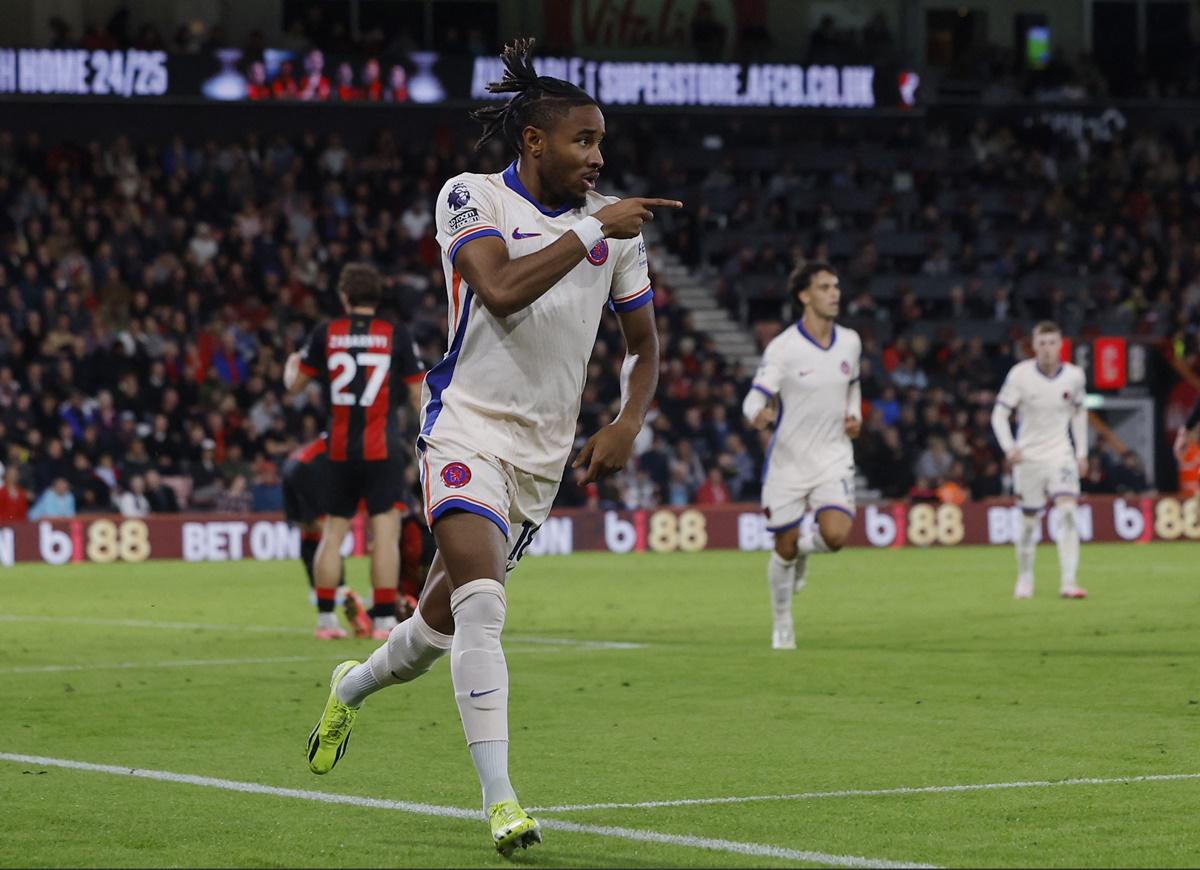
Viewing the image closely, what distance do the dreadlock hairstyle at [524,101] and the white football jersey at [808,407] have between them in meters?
6.76

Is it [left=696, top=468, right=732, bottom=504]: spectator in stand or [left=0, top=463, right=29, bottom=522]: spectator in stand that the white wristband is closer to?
[left=0, top=463, right=29, bottom=522]: spectator in stand

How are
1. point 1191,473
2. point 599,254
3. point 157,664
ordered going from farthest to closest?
point 1191,473, point 157,664, point 599,254

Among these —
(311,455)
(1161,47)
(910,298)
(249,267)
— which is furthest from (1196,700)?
(1161,47)

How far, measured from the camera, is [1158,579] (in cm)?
2042

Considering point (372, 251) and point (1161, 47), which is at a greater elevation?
point (1161, 47)

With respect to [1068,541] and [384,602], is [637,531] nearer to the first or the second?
[1068,541]

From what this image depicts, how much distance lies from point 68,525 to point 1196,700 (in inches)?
715

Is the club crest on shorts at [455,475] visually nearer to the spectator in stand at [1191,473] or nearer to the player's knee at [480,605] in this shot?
the player's knee at [480,605]

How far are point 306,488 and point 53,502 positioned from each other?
41.7ft

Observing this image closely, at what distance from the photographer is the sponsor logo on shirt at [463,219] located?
6234 millimetres

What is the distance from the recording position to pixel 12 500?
25281mm

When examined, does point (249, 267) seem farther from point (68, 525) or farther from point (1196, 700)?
point (1196, 700)

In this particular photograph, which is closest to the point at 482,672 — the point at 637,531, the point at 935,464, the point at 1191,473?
the point at 637,531

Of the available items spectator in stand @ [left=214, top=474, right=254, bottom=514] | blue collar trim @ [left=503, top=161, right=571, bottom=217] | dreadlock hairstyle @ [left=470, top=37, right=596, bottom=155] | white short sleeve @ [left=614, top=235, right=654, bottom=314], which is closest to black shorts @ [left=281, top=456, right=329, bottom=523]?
dreadlock hairstyle @ [left=470, top=37, right=596, bottom=155]
